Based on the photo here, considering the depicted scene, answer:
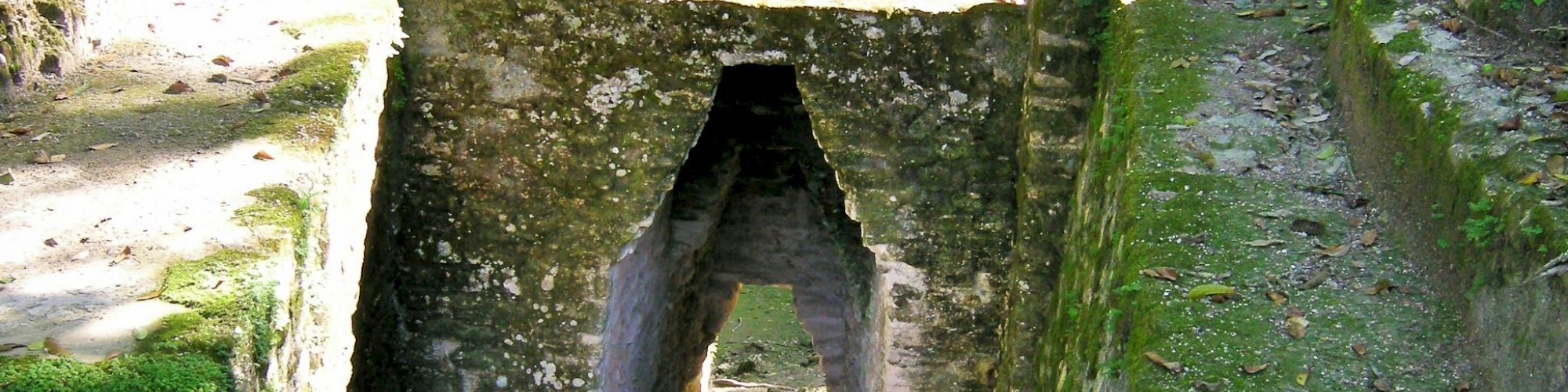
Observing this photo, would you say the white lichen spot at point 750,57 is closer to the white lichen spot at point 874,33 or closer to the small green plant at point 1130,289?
the white lichen spot at point 874,33

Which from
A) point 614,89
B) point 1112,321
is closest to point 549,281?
point 614,89

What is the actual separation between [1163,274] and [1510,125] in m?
0.88

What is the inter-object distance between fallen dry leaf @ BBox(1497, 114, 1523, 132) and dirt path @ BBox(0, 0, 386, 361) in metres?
→ 3.11

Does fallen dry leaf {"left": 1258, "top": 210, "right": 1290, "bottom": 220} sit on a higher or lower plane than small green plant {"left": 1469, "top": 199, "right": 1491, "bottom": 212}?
lower

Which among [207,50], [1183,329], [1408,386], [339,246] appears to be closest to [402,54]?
[207,50]

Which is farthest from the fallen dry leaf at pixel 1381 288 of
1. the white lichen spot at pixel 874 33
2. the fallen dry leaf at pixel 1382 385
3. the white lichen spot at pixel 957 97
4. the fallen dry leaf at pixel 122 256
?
the fallen dry leaf at pixel 122 256

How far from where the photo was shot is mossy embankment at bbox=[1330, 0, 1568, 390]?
8.54ft

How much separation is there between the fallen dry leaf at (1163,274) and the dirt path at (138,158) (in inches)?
90.0

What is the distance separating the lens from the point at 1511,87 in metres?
3.28

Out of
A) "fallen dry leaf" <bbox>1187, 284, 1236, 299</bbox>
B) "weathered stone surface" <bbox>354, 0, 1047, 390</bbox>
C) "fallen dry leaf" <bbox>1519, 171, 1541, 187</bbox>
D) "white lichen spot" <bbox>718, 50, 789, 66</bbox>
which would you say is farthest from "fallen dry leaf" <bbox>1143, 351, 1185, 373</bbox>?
"white lichen spot" <bbox>718, 50, 789, 66</bbox>

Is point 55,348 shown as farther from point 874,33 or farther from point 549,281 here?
point 874,33

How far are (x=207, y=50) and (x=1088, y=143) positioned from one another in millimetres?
3025

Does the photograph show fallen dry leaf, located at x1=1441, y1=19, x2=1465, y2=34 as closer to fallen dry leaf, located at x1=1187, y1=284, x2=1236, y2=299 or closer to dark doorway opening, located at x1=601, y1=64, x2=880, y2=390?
fallen dry leaf, located at x1=1187, y1=284, x2=1236, y2=299

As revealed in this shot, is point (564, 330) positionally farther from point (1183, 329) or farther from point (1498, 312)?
point (1498, 312)
